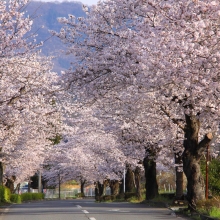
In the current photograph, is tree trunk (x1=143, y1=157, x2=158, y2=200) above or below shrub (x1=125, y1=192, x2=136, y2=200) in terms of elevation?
Result: above

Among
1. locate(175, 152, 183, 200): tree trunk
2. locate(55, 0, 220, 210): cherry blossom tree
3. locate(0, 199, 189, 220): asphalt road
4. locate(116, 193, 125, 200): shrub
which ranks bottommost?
locate(0, 199, 189, 220): asphalt road

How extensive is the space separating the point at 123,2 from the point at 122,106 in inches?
257

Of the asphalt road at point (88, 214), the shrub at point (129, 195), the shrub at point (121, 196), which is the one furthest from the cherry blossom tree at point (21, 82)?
the shrub at point (121, 196)

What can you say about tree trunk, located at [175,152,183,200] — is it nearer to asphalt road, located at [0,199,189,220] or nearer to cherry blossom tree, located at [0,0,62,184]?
asphalt road, located at [0,199,189,220]

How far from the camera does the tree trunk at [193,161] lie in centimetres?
2080

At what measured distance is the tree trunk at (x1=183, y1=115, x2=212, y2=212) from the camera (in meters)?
20.8

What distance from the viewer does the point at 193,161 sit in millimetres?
21016

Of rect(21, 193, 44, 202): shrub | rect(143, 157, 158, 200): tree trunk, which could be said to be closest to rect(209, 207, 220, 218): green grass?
rect(143, 157, 158, 200): tree trunk

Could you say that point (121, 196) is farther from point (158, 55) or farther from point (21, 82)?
point (158, 55)

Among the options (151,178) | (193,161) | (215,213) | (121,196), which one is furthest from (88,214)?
(121,196)

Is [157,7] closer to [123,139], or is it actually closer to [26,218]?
[26,218]

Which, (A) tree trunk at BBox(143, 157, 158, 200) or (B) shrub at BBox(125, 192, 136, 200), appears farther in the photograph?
(B) shrub at BBox(125, 192, 136, 200)

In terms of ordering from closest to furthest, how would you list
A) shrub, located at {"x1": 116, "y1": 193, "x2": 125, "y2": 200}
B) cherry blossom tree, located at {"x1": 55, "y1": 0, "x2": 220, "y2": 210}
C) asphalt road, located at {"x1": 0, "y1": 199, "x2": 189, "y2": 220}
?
1. cherry blossom tree, located at {"x1": 55, "y1": 0, "x2": 220, "y2": 210}
2. asphalt road, located at {"x1": 0, "y1": 199, "x2": 189, "y2": 220}
3. shrub, located at {"x1": 116, "y1": 193, "x2": 125, "y2": 200}

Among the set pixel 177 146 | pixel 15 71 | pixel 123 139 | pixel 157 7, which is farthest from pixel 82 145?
pixel 157 7
